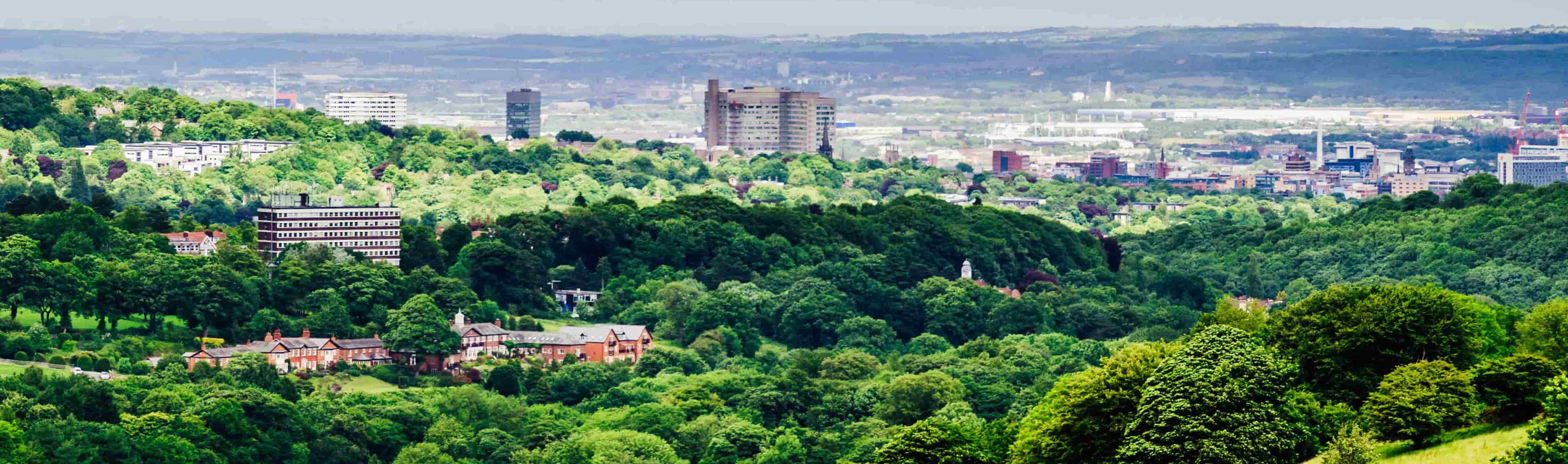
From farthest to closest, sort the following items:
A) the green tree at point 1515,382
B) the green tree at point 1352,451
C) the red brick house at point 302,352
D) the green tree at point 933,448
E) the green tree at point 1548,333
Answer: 1. the red brick house at point 302,352
2. the green tree at point 1548,333
3. the green tree at point 933,448
4. the green tree at point 1515,382
5. the green tree at point 1352,451

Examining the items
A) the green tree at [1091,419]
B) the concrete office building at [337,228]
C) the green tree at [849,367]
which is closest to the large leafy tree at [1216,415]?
the green tree at [1091,419]

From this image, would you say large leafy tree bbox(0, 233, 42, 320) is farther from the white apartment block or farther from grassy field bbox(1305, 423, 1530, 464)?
the white apartment block

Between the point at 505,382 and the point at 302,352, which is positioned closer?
the point at 505,382

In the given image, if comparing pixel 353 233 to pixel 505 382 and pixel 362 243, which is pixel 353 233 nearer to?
pixel 362 243

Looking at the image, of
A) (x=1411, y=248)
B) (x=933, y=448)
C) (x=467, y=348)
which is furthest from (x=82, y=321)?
(x=1411, y=248)

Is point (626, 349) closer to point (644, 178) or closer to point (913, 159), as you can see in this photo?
point (644, 178)

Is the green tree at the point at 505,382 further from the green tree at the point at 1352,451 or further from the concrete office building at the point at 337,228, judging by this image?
the green tree at the point at 1352,451
